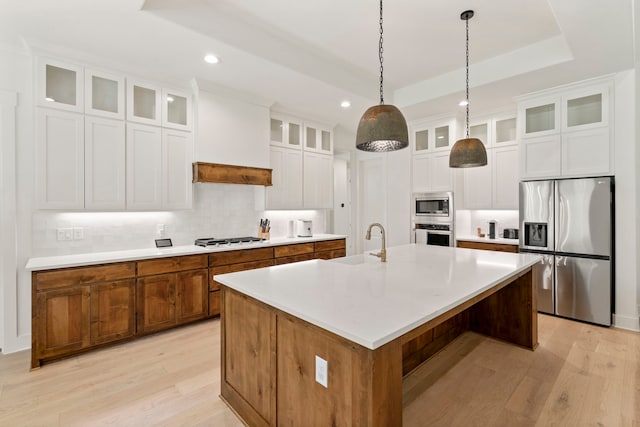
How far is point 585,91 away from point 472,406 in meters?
3.66

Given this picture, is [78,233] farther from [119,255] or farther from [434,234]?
[434,234]

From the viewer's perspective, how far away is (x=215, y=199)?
162 inches

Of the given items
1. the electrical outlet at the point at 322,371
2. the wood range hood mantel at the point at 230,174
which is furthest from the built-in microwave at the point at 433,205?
the electrical outlet at the point at 322,371

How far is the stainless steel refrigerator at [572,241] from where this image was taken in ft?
11.1

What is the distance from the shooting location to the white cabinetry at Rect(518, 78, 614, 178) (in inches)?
135

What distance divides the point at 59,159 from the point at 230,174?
1.63m

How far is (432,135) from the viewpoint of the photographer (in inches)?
195

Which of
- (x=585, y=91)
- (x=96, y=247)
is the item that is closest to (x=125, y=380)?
(x=96, y=247)

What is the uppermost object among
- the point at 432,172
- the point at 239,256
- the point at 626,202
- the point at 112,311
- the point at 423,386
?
the point at 432,172

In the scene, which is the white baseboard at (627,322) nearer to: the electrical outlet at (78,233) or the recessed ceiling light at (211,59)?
the recessed ceiling light at (211,59)

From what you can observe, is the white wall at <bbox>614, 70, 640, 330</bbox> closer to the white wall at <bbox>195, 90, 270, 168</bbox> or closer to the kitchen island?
the kitchen island

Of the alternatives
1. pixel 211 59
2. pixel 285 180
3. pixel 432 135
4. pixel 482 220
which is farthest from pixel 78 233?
pixel 482 220

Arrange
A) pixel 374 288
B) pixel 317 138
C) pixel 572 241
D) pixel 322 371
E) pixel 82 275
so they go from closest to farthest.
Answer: pixel 322 371 < pixel 374 288 < pixel 82 275 < pixel 572 241 < pixel 317 138

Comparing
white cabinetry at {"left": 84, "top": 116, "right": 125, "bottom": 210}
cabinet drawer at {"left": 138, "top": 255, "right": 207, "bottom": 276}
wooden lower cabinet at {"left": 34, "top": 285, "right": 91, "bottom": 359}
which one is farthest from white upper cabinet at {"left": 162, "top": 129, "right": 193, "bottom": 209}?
wooden lower cabinet at {"left": 34, "top": 285, "right": 91, "bottom": 359}
